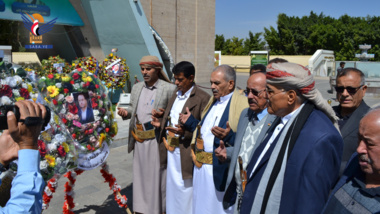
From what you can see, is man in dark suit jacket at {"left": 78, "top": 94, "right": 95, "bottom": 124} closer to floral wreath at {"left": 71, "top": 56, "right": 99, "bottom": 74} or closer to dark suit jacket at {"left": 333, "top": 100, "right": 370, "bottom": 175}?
dark suit jacket at {"left": 333, "top": 100, "right": 370, "bottom": 175}

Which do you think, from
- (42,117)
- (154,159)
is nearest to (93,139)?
(154,159)

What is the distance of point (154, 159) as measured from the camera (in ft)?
13.1

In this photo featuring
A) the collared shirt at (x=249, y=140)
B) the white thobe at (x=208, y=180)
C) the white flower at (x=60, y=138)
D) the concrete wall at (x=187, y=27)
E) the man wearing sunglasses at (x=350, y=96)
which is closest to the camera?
the white flower at (x=60, y=138)

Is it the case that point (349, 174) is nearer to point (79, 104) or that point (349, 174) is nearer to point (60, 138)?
point (60, 138)

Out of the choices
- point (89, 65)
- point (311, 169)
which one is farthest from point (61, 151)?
point (89, 65)

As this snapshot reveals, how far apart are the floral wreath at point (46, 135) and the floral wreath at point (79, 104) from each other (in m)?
0.74

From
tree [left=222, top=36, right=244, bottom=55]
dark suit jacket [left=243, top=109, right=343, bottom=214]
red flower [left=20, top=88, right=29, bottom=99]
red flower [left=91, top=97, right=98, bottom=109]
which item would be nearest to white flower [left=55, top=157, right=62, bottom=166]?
red flower [left=20, top=88, right=29, bottom=99]

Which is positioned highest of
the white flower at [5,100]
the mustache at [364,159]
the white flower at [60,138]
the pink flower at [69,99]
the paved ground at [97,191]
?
the white flower at [5,100]

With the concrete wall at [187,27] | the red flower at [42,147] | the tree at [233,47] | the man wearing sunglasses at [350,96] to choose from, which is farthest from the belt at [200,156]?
the tree at [233,47]

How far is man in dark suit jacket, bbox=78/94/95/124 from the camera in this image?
3400 mm

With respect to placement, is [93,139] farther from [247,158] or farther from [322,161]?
[322,161]

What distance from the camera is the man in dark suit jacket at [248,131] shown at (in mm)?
2582

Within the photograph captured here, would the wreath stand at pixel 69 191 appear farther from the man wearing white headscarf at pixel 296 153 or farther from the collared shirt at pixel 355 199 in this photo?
the collared shirt at pixel 355 199

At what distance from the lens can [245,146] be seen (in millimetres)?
2609
